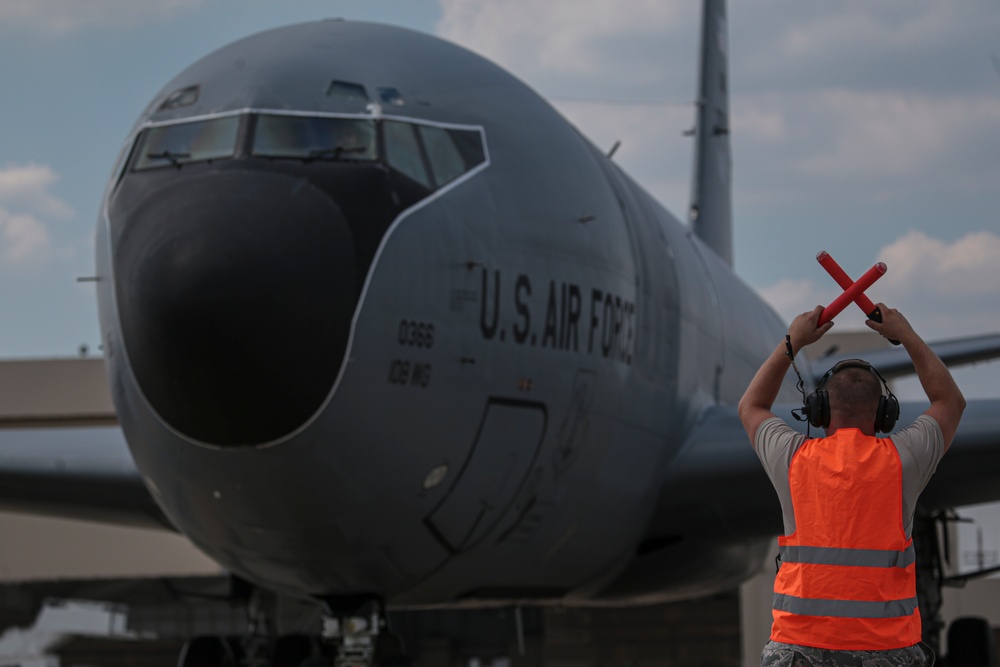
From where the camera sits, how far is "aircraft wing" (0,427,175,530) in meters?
10.7

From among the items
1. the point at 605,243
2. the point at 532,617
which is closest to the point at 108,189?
the point at 605,243

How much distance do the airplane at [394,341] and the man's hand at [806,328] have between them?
289 cm

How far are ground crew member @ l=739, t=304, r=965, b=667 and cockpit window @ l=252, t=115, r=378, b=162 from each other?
3502 mm

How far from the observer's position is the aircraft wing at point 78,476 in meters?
10.7

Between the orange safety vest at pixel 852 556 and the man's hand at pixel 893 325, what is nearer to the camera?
the orange safety vest at pixel 852 556

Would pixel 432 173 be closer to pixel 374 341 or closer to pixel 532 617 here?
pixel 374 341

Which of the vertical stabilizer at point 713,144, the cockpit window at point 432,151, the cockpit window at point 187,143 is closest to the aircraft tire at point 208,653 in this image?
the cockpit window at point 187,143

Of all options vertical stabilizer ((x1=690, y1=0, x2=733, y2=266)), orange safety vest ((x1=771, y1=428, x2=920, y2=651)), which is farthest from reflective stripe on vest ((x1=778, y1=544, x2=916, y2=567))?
vertical stabilizer ((x1=690, y1=0, x2=733, y2=266))

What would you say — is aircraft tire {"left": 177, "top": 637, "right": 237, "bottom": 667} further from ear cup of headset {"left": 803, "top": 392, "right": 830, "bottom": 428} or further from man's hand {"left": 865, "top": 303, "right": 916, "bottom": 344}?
man's hand {"left": 865, "top": 303, "right": 916, "bottom": 344}

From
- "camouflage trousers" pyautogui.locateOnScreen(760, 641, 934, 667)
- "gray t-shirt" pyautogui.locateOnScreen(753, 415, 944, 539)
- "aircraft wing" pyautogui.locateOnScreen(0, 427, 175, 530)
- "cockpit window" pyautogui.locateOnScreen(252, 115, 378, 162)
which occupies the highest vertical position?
"cockpit window" pyautogui.locateOnScreen(252, 115, 378, 162)

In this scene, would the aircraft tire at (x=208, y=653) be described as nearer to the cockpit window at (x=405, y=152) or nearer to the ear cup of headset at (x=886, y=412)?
the cockpit window at (x=405, y=152)

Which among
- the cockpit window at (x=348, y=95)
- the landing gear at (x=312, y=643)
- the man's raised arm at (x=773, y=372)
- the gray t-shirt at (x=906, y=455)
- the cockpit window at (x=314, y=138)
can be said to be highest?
the cockpit window at (x=348, y=95)

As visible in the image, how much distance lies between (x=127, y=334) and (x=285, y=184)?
1006mm

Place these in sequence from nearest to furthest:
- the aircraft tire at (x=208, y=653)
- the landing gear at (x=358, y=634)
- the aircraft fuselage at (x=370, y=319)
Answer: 1. the aircraft fuselage at (x=370, y=319)
2. the landing gear at (x=358, y=634)
3. the aircraft tire at (x=208, y=653)
